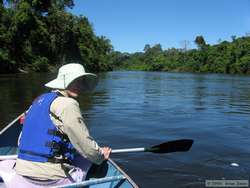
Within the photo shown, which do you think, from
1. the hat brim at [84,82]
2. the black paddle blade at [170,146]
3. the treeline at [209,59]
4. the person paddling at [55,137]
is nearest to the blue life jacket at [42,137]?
the person paddling at [55,137]

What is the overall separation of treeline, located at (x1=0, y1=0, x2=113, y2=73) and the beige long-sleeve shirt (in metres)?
46.3

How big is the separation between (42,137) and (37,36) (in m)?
57.8

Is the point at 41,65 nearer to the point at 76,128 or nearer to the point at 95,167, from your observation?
the point at 95,167

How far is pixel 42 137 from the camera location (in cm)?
418

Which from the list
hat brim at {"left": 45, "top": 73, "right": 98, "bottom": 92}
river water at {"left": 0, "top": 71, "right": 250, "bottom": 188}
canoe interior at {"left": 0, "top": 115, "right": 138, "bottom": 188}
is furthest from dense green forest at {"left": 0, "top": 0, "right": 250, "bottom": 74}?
hat brim at {"left": 45, "top": 73, "right": 98, "bottom": 92}

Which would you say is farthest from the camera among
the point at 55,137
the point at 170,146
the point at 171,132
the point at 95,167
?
the point at 171,132

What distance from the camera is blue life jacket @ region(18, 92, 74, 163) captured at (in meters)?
4.18

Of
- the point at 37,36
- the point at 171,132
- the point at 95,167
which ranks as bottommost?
the point at 171,132

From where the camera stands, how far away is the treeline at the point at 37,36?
53.5 m

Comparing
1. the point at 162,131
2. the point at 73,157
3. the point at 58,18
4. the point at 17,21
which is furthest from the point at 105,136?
the point at 58,18

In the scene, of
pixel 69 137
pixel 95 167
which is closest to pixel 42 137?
pixel 69 137

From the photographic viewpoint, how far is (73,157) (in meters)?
4.56

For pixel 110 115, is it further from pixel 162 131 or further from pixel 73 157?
pixel 73 157

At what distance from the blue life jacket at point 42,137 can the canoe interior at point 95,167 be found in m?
0.67
